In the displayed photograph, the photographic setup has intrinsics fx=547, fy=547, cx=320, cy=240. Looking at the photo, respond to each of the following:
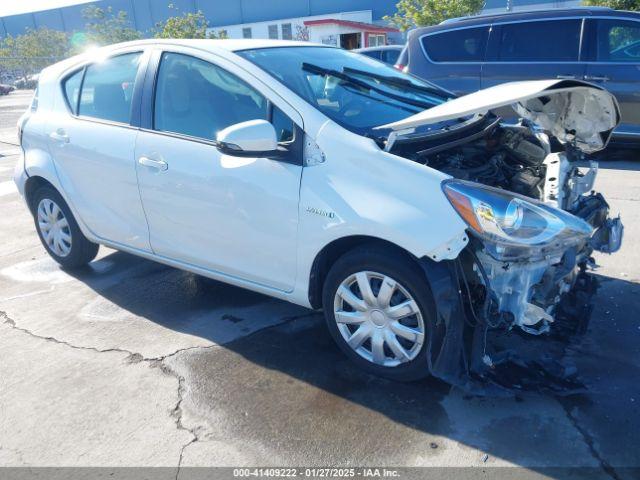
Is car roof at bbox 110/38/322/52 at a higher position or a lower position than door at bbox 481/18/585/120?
higher

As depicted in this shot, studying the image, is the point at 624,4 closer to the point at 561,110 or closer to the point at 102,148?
the point at 561,110

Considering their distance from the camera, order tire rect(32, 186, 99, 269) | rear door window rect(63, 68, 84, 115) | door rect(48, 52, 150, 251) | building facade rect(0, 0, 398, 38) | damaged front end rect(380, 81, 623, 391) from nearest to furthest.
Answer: damaged front end rect(380, 81, 623, 391) → door rect(48, 52, 150, 251) → rear door window rect(63, 68, 84, 115) → tire rect(32, 186, 99, 269) → building facade rect(0, 0, 398, 38)

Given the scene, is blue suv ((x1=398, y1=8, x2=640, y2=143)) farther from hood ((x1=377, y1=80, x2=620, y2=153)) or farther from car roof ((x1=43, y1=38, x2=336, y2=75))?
car roof ((x1=43, y1=38, x2=336, y2=75))

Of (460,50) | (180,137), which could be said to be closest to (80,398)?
(180,137)

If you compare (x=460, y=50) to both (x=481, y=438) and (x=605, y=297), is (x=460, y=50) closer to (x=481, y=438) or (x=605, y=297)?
(x=605, y=297)

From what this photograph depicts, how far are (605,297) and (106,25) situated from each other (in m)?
36.2

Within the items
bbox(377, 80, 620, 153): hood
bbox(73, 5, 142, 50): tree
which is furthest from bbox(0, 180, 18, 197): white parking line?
bbox(73, 5, 142, 50): tree

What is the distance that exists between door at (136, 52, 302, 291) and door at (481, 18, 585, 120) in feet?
A: 16.6

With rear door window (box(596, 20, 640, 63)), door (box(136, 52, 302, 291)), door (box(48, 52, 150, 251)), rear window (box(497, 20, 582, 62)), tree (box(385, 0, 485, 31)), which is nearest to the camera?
door (box(136, 52, 302, 291))

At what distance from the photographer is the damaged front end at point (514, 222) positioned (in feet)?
8.65

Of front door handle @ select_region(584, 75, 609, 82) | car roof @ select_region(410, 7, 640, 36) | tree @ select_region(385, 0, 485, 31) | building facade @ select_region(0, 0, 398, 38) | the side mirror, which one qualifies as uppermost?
building facade @ select_region(0, 0, 398, 38)

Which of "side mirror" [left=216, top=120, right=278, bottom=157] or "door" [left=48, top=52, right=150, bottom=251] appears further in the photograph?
"door" [left=48, top=52, right=150, bottom=251]

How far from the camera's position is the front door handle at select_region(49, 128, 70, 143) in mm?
4203

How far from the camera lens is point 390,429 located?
266 cm
